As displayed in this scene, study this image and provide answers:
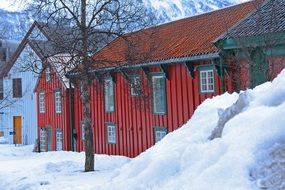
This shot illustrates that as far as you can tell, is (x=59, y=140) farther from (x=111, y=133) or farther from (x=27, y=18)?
(x=27, y=18)

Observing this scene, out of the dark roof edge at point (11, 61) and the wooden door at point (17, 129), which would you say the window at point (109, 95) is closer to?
the dark roof edge at point (11, 61)

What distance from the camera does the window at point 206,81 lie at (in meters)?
19.0

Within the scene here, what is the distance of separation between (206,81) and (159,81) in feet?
9.91

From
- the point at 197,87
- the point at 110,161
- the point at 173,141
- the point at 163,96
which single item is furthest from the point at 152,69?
the point at 173,141

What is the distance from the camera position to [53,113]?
30359mm

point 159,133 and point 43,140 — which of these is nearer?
point 159,133

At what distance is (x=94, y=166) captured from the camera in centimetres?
1845

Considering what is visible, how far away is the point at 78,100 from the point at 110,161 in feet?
28.0

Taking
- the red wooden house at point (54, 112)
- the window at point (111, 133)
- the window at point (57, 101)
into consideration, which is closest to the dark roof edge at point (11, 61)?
the red wooden house at point (54, 112)

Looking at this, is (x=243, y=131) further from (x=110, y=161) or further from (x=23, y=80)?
(x=23, y=80)

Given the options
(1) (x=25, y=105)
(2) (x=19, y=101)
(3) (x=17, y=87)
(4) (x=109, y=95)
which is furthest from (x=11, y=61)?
(4) (x=109, y=95)

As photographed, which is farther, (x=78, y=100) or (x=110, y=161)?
(x=78, y=100)

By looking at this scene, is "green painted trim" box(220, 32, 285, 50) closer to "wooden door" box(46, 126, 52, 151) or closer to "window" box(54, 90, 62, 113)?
"window" box(54, 90, 62, 113)

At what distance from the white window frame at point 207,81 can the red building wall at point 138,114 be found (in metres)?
0.19
